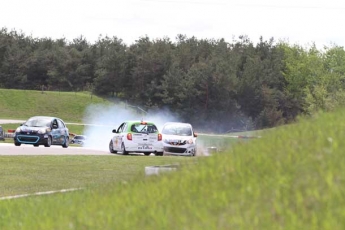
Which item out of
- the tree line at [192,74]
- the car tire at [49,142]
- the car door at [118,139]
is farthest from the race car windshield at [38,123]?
the tree line at [192,74]

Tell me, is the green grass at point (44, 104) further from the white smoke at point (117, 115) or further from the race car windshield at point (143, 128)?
the race car windshield at point (143, 128)

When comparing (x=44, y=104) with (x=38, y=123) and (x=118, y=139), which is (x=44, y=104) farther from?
(x=118, y=139)

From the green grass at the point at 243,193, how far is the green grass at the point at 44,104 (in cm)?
7782

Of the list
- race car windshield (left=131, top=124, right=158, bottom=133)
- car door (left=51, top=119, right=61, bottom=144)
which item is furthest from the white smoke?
race car windshield (left=131, top=124, right=158, bottom=133)

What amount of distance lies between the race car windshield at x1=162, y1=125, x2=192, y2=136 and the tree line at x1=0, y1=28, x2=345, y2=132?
43963 millimetres

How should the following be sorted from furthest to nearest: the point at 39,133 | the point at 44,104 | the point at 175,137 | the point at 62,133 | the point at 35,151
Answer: the point at 44,104
the point at 62,133
the point at 39,133
the point at 175,137
the point at 35,151

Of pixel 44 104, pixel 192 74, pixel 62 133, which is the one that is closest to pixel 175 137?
pixel 62 133

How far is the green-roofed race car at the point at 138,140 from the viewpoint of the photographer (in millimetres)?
30844

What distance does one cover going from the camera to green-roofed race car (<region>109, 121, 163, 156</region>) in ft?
101

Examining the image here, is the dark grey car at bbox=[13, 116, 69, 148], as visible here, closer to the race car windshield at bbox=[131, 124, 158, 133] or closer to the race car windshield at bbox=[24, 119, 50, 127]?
the race car windshield at bbox=[24, 119, 50, 127]

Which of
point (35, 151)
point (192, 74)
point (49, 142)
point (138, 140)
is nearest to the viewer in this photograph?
point (35, 151)

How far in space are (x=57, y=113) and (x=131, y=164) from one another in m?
65.8

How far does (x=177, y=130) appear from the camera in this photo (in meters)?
34.1

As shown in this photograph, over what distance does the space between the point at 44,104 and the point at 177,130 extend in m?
58.4
